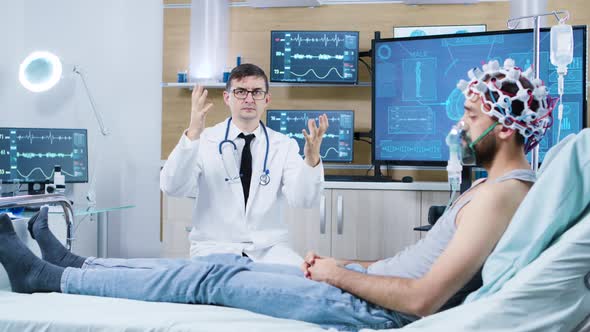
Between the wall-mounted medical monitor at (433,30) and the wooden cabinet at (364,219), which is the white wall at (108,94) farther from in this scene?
the wall-mounted medical monitor at (433,30)

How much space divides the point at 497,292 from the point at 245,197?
1.56 m

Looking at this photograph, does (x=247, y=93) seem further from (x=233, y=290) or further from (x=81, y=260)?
(x=233, y=290)

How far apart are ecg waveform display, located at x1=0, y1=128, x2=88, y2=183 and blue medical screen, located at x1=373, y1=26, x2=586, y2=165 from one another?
1731mm

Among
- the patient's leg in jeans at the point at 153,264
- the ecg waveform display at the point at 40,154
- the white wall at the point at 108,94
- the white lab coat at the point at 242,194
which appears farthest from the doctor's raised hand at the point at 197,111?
the white wall at the point at 108,94

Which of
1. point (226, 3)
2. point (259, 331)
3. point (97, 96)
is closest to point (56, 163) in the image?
point (97, 96)

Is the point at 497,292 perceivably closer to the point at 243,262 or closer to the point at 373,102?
the point at 243,262

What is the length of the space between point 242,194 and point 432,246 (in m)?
1.28

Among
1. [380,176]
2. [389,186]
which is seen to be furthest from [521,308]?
[380,176]

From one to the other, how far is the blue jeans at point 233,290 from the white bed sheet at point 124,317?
41mm

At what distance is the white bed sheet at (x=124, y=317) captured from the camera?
157 cm

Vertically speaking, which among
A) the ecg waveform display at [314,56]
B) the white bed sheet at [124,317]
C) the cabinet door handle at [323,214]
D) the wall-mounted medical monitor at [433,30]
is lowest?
the white bed sheet at [124,317]

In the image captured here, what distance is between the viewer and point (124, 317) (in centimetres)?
161

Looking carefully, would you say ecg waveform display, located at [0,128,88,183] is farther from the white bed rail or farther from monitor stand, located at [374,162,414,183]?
monitor stand, located at [374,162,414,183]

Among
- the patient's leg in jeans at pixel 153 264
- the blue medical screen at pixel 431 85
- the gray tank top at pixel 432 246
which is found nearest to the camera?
the gray tank top at pixel 432 246
